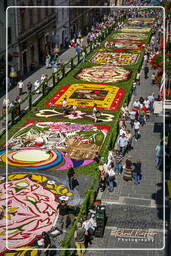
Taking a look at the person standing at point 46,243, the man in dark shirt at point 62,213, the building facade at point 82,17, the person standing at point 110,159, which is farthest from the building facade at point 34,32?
the person standing at point 46,243

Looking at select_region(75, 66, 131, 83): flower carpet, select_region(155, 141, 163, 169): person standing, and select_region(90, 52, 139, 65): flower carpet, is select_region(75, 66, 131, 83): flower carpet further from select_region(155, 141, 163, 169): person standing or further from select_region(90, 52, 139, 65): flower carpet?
select_region(155, 141, 163, 169): person standing

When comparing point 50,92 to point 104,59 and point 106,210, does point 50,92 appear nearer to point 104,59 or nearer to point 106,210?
point 104,59

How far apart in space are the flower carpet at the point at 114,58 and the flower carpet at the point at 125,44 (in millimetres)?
5134

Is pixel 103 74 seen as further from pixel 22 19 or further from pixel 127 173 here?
pixel 127 173

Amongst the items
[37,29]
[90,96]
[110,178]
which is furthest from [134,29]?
[110,178]

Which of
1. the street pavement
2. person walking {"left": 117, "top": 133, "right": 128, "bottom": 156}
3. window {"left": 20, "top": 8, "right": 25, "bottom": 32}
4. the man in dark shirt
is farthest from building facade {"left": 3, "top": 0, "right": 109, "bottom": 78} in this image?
the man in dark shirt

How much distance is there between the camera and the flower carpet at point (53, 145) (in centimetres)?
3102

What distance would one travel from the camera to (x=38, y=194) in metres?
26.6

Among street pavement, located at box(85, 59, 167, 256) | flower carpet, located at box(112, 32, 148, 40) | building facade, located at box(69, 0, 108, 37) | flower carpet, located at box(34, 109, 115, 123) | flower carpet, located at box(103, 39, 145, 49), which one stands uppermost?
building facade, located at box(69, 0, 108, 37)

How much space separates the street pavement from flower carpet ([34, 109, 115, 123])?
26.6ft

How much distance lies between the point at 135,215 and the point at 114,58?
41.9 metres

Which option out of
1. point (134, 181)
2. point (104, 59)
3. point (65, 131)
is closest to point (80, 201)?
point (134, 181)

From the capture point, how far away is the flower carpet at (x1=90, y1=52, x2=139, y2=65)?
6091cm

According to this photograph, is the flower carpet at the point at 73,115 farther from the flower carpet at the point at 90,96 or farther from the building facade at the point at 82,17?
the building facade at the point at 82,17
